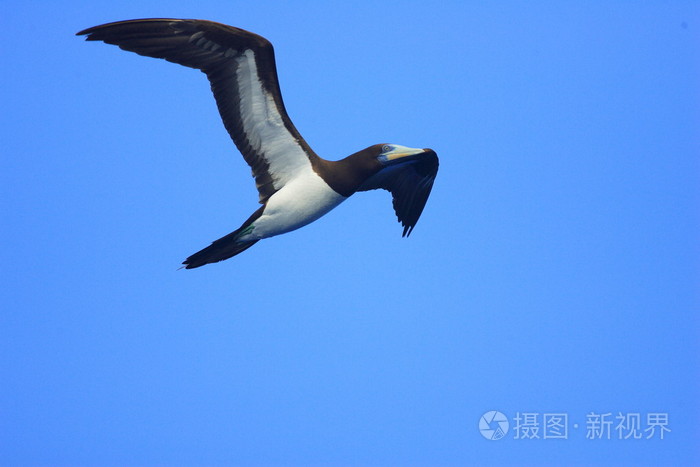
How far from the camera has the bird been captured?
29.7 feet

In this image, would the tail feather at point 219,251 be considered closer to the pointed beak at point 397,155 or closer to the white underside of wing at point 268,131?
the white underside of wing at point 268,131

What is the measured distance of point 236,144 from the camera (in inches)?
389

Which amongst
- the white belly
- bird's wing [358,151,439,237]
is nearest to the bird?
the white belly

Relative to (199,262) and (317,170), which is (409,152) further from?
(199,262)

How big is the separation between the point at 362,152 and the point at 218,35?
2.14m

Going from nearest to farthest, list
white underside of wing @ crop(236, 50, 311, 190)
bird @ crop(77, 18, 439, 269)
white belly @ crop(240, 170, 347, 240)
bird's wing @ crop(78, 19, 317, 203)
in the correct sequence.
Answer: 1. bird's wing @ crop(78, 19, 317, 203)
2. bird @ crop(77, 18, 439, 269)
3. white underside of wing @ crop(236, 50, 311, 190)
4. white belly @ crop(240, 170, 347, 240)

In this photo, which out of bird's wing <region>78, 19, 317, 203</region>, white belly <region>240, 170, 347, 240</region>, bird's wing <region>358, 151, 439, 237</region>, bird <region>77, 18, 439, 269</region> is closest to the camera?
bird's wing <region>78, 19, 317, 203</region>

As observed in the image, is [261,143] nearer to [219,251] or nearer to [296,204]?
[296,204]

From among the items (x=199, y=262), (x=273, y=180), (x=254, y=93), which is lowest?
(x=199, y=262)

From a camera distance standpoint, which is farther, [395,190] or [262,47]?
[395,190]

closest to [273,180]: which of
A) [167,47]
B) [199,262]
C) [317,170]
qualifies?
[317,170]

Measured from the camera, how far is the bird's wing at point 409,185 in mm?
10922

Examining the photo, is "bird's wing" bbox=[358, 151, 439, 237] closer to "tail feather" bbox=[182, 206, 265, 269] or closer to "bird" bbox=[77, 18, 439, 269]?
"bird" bbox=[77, 18, 439, 269]

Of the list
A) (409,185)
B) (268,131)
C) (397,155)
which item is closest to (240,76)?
(268,131)
